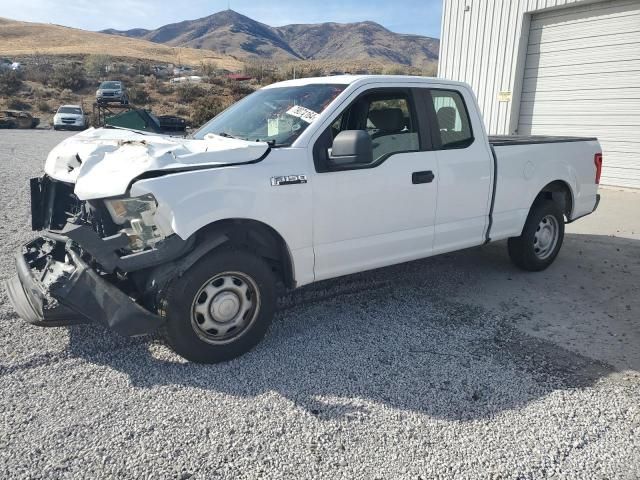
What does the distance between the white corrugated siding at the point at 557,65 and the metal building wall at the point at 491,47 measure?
20mm

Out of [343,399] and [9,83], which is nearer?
[343,399]

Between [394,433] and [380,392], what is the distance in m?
0.41

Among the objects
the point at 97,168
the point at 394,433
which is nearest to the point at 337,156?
the point at 97,168

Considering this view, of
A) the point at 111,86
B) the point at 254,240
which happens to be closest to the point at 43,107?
the point at 111,86

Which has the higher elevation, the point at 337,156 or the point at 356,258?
the point at 337,156

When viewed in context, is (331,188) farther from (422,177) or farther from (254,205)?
(422,177)

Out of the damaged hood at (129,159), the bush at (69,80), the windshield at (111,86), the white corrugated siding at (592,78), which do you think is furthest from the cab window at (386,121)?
the bush at (69,80)

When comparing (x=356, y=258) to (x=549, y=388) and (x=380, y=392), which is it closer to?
(x=380, y=392)

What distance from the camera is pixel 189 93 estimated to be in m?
38.8

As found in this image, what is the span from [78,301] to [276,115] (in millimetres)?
2046

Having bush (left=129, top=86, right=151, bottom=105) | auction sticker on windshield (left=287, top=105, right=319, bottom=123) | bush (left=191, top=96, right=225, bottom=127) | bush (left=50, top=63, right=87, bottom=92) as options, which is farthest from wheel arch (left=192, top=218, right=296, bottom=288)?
bush (left=50, top=63, right=87, bottom=92)

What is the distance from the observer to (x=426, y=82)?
463 cm

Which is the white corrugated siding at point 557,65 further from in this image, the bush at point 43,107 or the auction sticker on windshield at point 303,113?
the bush at point 43,107

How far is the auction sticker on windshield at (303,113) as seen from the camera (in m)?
3.94
